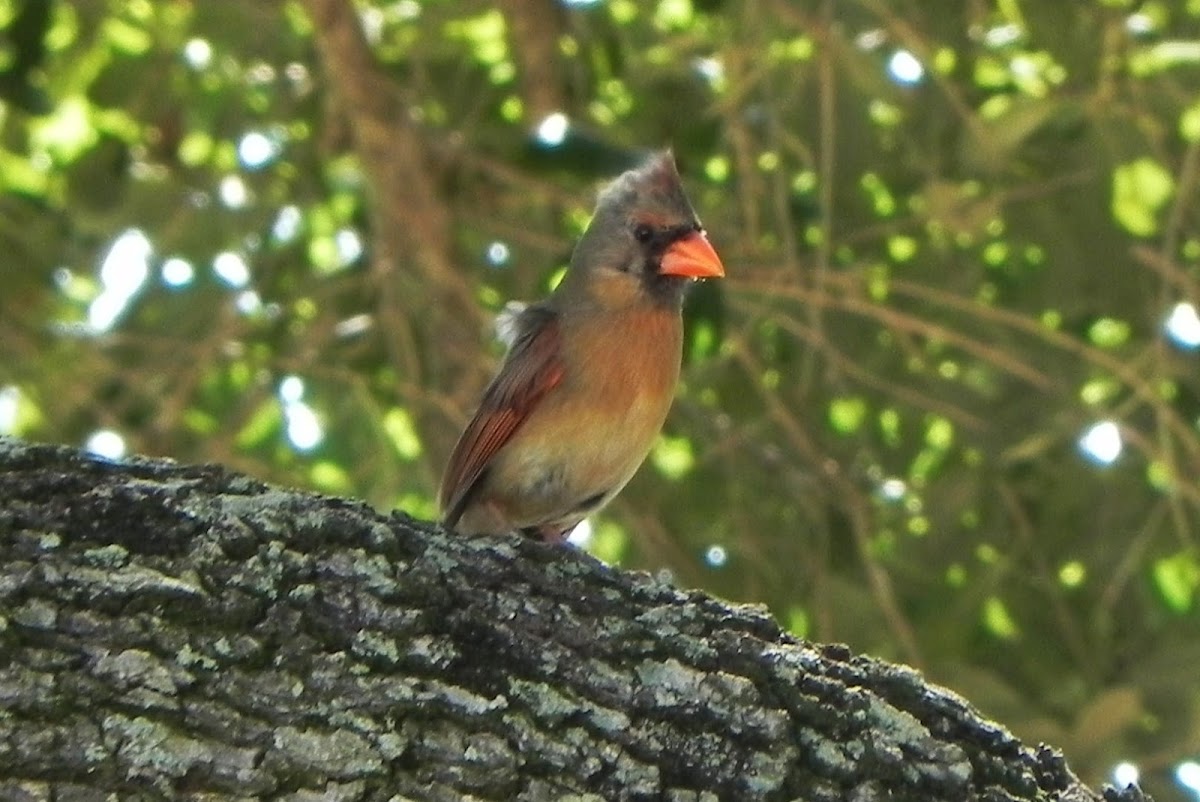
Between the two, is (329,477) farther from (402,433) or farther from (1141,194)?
(1141,194)

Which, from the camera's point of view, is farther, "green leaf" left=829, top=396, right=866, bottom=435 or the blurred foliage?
"green leaf" left=829, top=396, right=866, bottom=435

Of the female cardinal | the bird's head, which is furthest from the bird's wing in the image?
the bird's head

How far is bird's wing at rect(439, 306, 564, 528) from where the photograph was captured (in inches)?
153

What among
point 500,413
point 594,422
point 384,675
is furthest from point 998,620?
point 384,675

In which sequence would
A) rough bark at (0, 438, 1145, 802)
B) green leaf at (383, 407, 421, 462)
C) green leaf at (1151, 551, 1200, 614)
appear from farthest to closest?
green leaf at (383, 407, 421, 462)
green leaf at (1151, 551, 1200, 614)
rough bark at (0, 438, 1145, 802)

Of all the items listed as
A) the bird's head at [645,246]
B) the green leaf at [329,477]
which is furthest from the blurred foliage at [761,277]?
the bird's head at [645,246]

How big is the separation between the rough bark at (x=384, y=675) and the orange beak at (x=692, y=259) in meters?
1.63

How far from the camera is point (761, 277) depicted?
502 cm

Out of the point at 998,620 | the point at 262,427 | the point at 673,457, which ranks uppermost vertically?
the point at 262,427

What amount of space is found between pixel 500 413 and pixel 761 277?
1353 millimetres

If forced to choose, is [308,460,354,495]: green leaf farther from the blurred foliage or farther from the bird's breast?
the bird's breast

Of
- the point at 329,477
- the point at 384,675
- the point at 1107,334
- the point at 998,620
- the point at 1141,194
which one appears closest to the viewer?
the point at 384,675

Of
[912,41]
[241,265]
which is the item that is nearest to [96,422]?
[241,265]

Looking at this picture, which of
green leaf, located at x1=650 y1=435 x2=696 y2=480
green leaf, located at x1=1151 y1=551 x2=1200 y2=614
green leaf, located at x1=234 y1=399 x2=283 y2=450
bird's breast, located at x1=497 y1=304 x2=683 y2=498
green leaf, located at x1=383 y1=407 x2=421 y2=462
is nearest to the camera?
bird's breast, located at x1=497 y1=304 x2=683 y2=498
